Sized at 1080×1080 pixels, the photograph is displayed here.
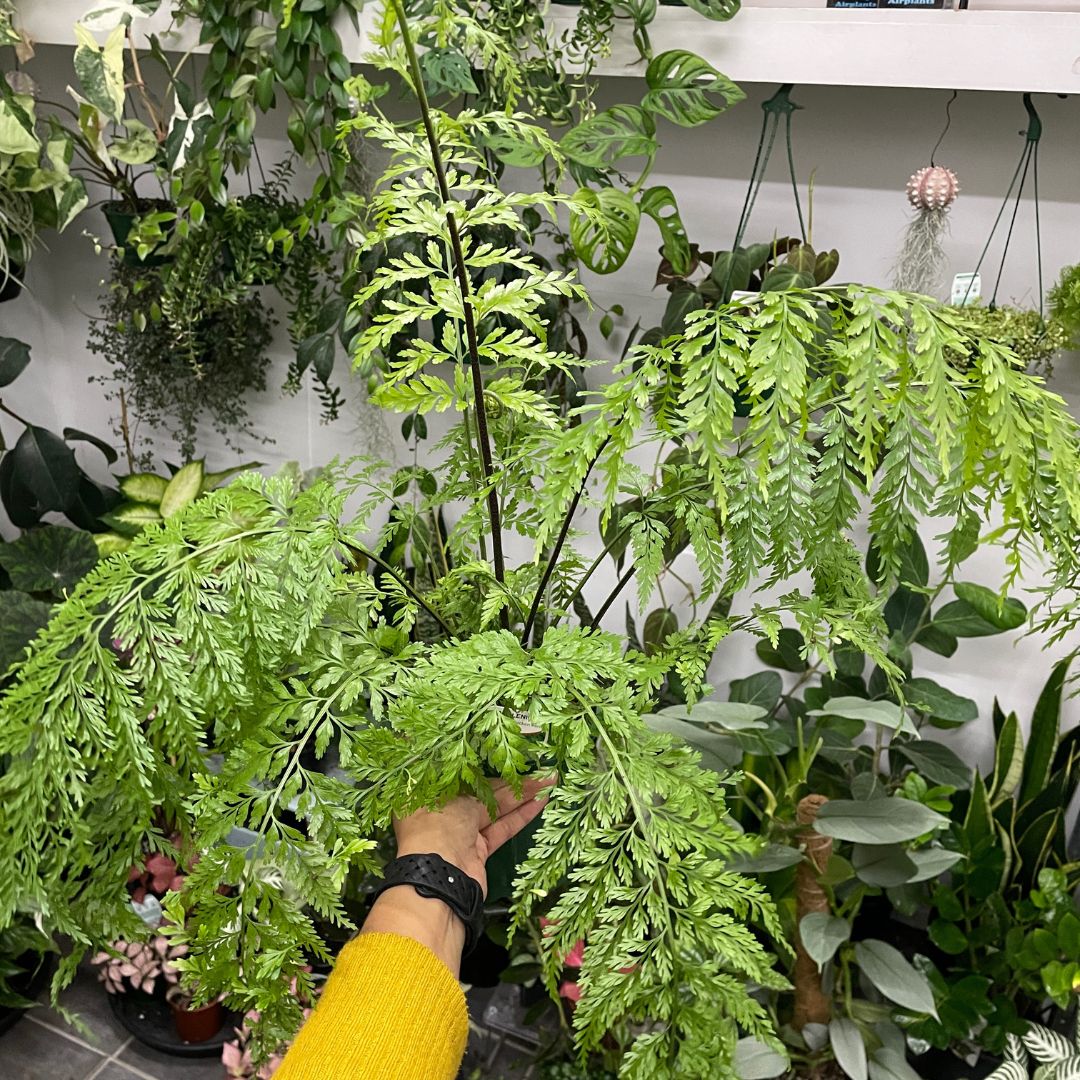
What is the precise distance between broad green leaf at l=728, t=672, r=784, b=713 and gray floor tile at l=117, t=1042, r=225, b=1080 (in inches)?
46.1

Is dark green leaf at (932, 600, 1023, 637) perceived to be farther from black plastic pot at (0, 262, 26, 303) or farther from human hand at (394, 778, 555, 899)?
black plastic pot at (0, 262, 26, 303)

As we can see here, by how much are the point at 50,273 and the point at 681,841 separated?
90.6 inches

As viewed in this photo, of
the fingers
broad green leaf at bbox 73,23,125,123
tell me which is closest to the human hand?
the fingers

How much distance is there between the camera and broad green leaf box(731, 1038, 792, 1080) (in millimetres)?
1253

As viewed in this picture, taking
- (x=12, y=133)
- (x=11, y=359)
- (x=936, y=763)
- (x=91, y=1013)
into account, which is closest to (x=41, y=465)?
(x=11, y=359)

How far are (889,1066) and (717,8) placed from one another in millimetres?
1528

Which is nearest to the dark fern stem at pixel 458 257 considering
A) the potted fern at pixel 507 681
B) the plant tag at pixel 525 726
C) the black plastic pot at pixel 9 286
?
the potted fern at pixel 507 681

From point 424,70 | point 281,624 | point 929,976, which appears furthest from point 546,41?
point 929,976

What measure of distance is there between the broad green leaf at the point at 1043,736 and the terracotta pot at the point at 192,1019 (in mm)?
1468

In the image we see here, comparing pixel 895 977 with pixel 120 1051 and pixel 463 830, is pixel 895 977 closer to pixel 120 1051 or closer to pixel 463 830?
pixel 463 830

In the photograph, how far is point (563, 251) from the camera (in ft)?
5.44

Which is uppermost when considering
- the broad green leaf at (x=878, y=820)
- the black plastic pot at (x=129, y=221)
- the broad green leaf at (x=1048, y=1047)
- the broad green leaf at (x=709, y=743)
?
the black plastic pot at (x=129, y=221)

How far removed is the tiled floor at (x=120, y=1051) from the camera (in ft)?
5.39

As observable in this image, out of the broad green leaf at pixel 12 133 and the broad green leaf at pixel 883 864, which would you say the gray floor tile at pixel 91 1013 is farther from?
the broad green leaf at pixel 12 133
